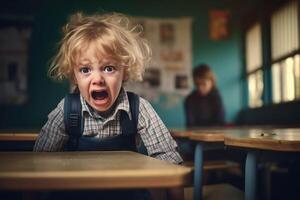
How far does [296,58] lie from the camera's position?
10.2 ft

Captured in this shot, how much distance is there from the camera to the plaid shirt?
81cm

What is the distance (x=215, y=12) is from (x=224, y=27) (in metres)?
0.21

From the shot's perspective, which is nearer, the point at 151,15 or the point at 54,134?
the point at 54,134

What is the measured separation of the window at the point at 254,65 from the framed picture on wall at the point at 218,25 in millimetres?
269

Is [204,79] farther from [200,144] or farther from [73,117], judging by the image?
[73,117]

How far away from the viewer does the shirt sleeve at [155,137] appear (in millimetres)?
826

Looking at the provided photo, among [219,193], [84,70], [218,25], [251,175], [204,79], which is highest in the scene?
[218,25]

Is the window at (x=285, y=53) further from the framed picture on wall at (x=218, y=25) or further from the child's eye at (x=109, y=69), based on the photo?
the child's eye at (x=109, y=69)

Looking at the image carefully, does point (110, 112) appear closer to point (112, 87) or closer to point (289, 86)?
point (112, 87)

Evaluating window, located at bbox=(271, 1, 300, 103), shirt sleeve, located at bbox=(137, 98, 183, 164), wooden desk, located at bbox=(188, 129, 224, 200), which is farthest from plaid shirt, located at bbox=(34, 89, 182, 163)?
window, located at bbox=(271, 1, 300, 103)

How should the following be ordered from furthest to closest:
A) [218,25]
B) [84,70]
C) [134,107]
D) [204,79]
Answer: [218,25]
[204,79]
[134,107]
[84,70]

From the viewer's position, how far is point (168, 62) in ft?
15.2

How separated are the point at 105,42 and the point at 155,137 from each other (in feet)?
0.77

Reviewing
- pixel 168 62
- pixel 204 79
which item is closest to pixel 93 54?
pixel 204 79
